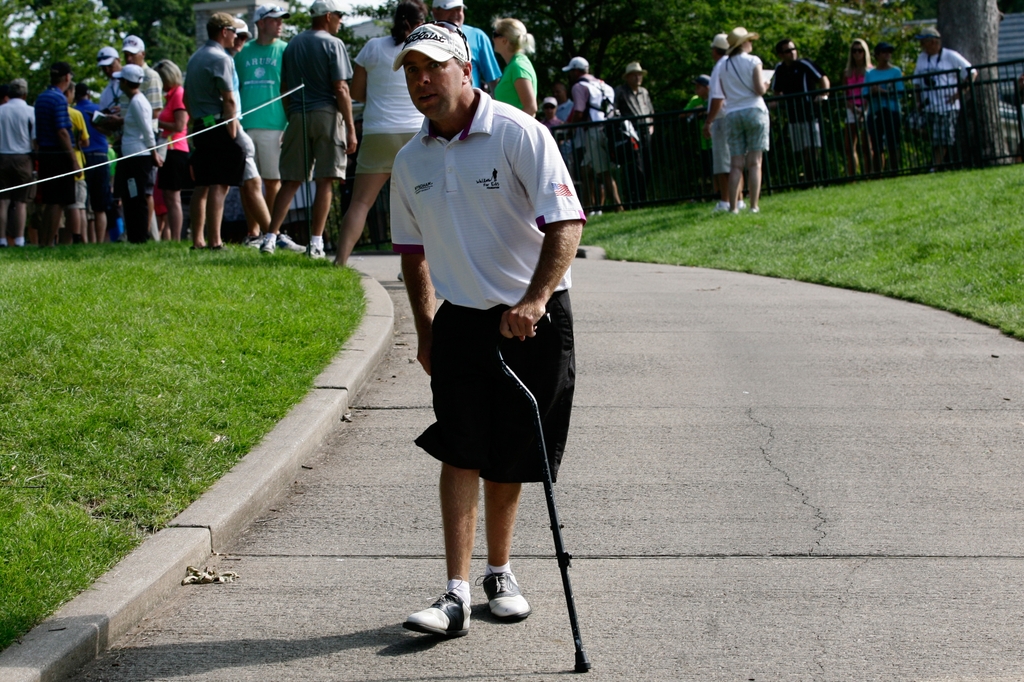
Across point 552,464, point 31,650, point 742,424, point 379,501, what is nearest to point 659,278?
point 742,424

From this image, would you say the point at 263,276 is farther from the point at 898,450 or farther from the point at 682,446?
the point at 898,450

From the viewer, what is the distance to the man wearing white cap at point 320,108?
10305mm

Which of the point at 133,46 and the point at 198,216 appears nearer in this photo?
the point at 198,216

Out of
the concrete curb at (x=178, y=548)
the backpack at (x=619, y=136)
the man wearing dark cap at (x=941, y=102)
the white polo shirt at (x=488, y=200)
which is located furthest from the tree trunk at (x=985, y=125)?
the white polo shirt at (x=488, y=200)

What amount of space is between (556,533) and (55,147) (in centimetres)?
1103

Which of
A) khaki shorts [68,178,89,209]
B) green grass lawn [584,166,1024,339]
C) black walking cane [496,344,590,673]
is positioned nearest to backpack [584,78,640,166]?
green grass lawn [584,166,1024,339]

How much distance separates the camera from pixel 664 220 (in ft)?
50.5

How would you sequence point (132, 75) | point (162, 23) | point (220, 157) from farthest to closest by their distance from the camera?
1. point (162, 23)
2. point (132, 75)
3. point (220, 157)

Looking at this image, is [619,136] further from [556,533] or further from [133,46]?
[556,533]

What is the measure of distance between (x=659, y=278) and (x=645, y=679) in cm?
818

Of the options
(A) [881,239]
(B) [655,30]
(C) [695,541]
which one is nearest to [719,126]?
(A) [881,239]

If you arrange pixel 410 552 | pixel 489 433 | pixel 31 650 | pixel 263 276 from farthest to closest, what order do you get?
pixel 263 276 < pixel 410 552 < pixel 489 433 < pixel 31 650

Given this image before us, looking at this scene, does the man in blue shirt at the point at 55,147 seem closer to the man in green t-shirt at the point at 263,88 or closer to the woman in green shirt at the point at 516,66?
the man in green t-shirt at the point at 263,88

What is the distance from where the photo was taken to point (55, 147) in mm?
13250
